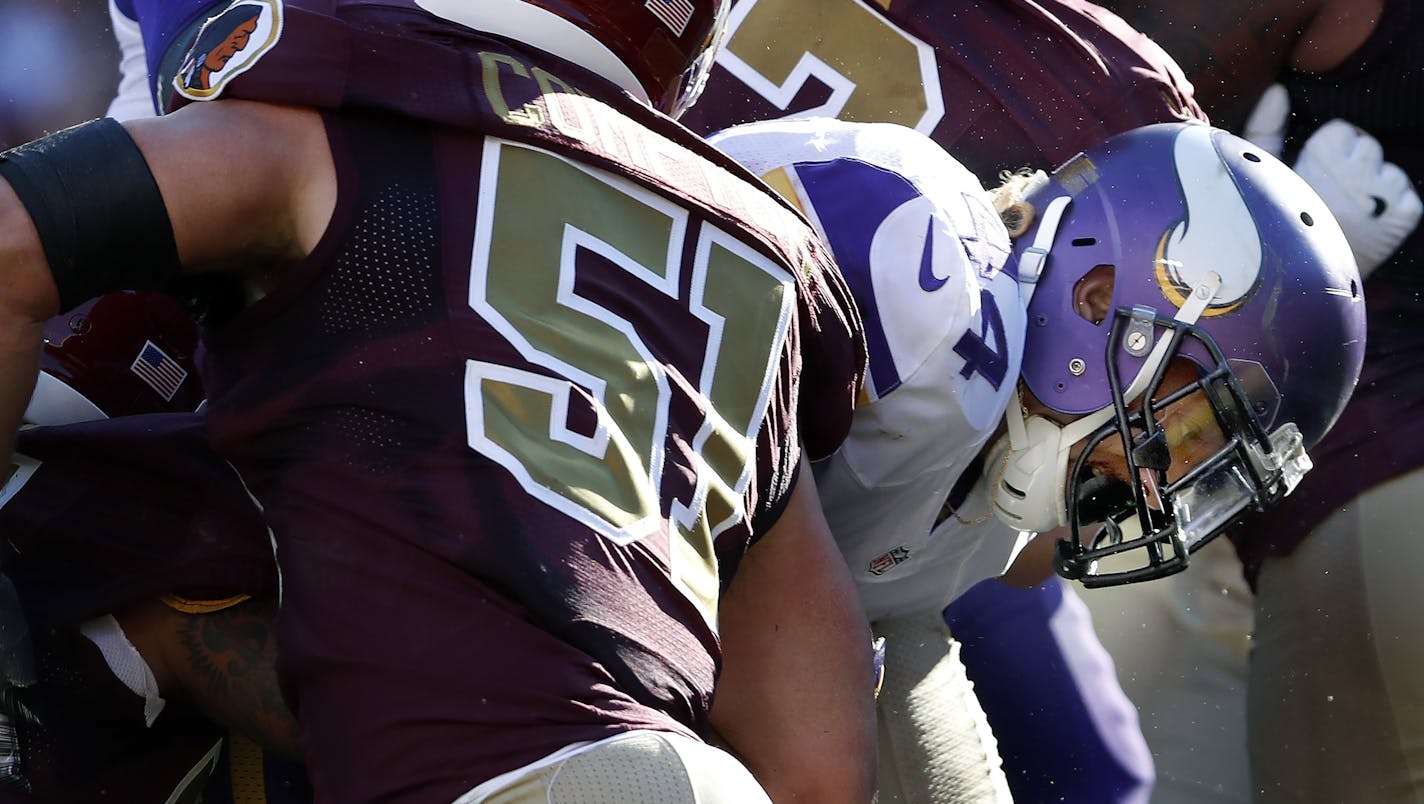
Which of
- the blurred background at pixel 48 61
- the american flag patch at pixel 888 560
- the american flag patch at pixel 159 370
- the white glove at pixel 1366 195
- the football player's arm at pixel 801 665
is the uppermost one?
the white glove at pixel 1366 195

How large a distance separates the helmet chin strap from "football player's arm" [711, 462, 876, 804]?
2.08ft

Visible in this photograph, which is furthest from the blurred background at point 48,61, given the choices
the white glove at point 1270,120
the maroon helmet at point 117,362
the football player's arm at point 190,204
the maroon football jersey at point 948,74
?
the white glove at point 1270,120

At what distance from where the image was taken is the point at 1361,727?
3.60 m

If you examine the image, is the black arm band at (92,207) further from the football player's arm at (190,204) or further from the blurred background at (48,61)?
the blurred background at (48,61)

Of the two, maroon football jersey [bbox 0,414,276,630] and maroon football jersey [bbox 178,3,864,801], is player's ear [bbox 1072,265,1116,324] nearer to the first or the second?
maroon football jersey [bbox 178,3,864,801]

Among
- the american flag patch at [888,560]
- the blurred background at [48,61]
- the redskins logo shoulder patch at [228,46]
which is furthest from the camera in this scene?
the blurred background at [48,61]

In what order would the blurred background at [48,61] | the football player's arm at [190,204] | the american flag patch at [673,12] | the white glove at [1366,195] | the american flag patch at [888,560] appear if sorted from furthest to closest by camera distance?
the white glove at [1366,195] → the blurred background at [48,61] → the american flag patch at [888,560] → the american flag patch at [673,12] → the football player's arm at [190,204]

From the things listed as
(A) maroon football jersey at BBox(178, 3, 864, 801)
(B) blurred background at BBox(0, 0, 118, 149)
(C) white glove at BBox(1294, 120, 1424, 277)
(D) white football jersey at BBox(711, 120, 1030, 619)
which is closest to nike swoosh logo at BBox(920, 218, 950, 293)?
(D) white football jersey at BBox(711, 120, 1030, 619)

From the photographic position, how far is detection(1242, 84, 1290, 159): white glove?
3787mm

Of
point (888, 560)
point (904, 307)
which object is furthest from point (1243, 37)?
point (904, 307)

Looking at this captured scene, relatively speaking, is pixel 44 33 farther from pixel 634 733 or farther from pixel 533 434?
pixel 634 733

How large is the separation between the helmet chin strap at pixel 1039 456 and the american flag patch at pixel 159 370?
129cm

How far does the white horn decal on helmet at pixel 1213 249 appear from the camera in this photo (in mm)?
2406

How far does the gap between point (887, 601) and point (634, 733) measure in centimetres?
139
